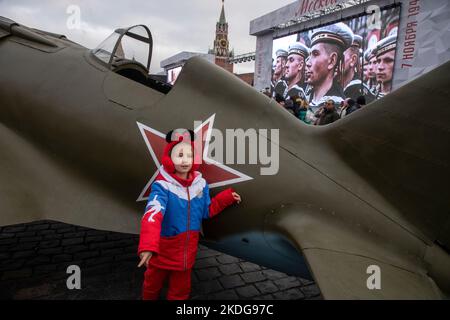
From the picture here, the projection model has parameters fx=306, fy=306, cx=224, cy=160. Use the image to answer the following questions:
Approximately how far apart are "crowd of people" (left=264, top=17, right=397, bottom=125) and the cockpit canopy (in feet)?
33.2

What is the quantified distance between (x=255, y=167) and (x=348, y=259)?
97cm

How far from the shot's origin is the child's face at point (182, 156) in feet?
7.96

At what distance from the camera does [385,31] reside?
1698 centimetres

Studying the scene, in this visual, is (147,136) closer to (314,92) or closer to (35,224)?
(35,224)

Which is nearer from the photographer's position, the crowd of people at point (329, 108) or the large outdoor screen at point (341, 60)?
the crowd of people at point (329, 108)

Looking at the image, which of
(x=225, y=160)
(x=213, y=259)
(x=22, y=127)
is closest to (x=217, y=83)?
(x=225, y=160)

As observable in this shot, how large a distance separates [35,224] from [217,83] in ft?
13.8

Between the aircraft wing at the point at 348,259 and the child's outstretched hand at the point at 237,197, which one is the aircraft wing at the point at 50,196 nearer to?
A: the child's outstretched hand at the point at 237,197

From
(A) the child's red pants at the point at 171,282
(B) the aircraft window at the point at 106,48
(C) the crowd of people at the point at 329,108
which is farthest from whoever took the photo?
(C) the crowd of people at the point at 329,108

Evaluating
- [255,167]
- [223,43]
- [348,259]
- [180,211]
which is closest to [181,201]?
[180,211]

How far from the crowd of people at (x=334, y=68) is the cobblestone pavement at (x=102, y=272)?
35.5 ft

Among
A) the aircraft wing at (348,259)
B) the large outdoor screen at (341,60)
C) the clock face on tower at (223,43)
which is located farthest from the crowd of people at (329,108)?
the clock face on tower at (223,43)

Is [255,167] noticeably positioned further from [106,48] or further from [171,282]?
[106,48]

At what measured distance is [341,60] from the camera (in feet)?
63.9
